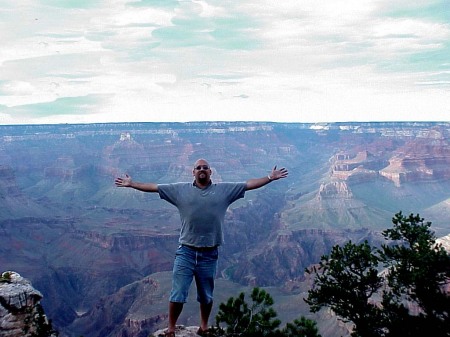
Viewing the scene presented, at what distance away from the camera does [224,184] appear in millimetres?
9070

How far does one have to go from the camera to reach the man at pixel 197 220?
887 cm

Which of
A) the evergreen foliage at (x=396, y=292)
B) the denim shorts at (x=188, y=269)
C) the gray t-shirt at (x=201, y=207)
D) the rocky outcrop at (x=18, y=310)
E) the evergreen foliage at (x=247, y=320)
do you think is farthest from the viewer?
the evergreen foliage at (x=396, y=292)

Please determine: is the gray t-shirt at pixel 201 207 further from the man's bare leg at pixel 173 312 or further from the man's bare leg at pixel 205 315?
the man's bare leg at pixel 205 315

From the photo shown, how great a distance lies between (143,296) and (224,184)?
65191 mm

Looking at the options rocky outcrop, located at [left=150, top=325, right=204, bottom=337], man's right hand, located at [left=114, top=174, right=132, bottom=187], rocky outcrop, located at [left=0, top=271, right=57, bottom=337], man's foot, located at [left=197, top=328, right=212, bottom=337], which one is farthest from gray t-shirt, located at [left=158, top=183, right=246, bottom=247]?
rocky outcrop, located at [left=0, top=271, right=57, bottom=337]

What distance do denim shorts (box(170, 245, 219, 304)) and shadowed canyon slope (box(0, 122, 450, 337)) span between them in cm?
5037

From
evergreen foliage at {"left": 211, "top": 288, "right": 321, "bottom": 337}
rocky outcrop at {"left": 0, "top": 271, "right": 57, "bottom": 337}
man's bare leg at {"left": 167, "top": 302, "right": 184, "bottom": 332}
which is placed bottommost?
rocky outcrop at {"left": 0, "top": 271, "right": 57, "bottom": 337}

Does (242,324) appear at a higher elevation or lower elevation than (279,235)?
higher

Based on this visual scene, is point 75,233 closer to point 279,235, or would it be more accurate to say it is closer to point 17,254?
point 17,254

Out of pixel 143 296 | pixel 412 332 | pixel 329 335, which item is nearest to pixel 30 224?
pixel 143 296

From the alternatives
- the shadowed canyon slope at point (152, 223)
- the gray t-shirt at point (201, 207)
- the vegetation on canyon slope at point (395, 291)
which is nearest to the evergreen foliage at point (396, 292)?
the vegetation on canyon slope at point (395, 291)

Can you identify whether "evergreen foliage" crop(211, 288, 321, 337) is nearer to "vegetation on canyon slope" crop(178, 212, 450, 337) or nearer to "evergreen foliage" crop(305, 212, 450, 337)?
"vegetation on canyon slope" crop(178, 212, 450, 337)

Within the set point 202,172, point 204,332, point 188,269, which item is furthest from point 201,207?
point 204,332

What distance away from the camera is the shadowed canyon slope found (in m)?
81.1
